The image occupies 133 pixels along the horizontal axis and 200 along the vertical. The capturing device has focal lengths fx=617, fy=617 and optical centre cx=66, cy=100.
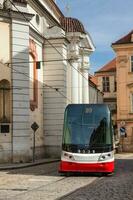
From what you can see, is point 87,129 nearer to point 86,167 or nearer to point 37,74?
point 86,167

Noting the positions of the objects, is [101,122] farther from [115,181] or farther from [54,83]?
[54,83]

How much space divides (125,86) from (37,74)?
2477cm

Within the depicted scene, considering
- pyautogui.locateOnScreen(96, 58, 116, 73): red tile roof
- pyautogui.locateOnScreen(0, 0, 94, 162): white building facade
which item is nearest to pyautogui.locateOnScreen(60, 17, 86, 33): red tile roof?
pyautogui.locateOnScreen(0, 0, 94, 162): white building facade

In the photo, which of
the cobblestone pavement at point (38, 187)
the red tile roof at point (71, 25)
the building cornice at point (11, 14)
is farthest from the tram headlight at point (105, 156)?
the red tile roof at point (71, 25)

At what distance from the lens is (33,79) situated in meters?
44.2

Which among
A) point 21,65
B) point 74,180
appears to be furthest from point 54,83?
point 74,180

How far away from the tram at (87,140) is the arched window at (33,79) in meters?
16.3

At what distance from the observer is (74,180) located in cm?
2364

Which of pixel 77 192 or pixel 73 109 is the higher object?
pixel 73 109

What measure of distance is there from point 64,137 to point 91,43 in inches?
1424

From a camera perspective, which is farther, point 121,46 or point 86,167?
point 121,46

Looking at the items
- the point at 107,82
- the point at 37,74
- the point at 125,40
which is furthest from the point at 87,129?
the point at 107,82

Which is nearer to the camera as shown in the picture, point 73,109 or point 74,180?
point 74,180

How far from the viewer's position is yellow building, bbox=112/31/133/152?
2650 inches
